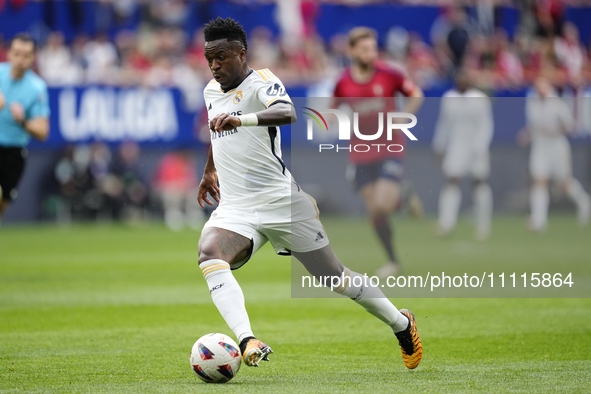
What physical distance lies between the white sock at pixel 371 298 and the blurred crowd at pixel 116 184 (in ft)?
48.4

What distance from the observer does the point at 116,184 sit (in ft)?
66.3

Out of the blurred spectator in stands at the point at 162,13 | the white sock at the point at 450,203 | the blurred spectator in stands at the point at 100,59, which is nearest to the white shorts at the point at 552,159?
the white sock at the point at 450,203

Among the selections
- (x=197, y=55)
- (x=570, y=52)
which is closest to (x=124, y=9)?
(x=197, y=55)

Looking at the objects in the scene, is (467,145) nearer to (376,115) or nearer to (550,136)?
(550,136)

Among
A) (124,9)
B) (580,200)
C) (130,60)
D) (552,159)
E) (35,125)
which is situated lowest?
(580,200)

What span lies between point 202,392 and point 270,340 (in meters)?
2.02

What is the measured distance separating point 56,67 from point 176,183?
12.8 ft

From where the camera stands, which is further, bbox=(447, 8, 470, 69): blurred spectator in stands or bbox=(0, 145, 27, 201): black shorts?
bbox=(447, 8, 470, 69): blurred spectator in stands

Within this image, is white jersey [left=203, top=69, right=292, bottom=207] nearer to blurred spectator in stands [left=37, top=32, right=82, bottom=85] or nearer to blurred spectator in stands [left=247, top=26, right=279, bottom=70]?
blurred spectator in stands [left=37, top=32, right=82, bottom=85]

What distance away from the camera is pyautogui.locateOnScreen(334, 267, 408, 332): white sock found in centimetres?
505

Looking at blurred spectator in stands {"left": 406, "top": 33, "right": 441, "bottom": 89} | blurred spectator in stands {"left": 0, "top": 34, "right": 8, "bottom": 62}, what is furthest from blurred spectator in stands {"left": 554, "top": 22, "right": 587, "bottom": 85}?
blurred spectator in stands {"left": 0, "top": 34, "right": 8, "bottom": 62}

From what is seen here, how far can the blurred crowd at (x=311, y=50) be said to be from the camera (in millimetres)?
19812

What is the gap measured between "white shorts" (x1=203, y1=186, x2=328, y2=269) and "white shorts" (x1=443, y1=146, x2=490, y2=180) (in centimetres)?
1054

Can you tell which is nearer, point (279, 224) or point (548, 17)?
point (279, 224)
